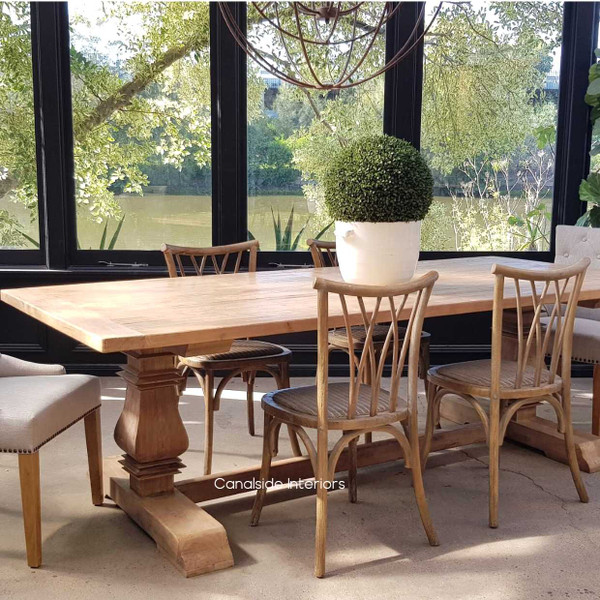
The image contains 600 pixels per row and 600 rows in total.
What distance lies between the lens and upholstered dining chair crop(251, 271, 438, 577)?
2.37 metres

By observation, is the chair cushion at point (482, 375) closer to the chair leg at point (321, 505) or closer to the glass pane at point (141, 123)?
the chair leg at point (321, 505)

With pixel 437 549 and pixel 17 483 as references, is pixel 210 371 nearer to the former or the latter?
pixel 17 483

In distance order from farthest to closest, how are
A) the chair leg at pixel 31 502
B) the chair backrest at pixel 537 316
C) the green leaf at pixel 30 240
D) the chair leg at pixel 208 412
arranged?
the green leaf at pixel 30 240 → the chair leg at pixel 208 412 → the chair backrest at pixel 537 316 → the chair leg at pixel 31 502

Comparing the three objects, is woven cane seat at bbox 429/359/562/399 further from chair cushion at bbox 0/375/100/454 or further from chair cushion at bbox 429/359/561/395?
chair cushion at bbox 0/375/100/454

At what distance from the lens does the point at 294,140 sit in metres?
4.78

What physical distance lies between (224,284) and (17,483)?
108cm

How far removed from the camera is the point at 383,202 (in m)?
2.80

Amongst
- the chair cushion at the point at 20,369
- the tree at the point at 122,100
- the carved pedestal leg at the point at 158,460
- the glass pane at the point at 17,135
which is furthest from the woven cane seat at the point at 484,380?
the glass pane at the point at 17,135

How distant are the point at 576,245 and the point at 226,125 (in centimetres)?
199

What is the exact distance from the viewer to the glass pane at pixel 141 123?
15.0ft

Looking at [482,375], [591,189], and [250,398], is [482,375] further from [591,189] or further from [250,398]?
[591,189]

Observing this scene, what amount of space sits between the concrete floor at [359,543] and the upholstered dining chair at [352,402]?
0.12 m

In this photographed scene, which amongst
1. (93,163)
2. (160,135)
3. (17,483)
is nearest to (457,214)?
(160,135)

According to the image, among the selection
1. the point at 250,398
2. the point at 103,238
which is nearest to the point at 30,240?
the point at 103,238
